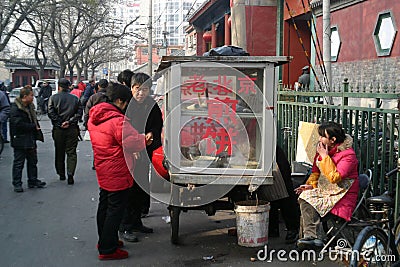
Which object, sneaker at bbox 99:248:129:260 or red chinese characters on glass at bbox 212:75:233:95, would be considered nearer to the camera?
red chinese characters on glass at bbox 212:75:233:95

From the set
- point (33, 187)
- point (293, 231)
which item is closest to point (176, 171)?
point (293, 231)

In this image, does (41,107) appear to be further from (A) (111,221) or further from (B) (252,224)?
(B) (252,224)

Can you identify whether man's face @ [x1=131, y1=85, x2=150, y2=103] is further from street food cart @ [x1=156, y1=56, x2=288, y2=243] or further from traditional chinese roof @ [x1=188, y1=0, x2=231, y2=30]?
traditional chinese roof @ [x1=188, y1=0, x2=231, y2=30]

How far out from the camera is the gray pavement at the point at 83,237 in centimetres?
580

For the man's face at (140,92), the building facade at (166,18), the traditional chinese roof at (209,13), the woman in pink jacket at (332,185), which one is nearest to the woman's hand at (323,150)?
the woman in pink jacket at (332,185)

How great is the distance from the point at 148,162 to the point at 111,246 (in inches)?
53.5

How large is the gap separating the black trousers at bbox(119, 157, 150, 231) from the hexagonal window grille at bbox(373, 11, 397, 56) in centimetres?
625

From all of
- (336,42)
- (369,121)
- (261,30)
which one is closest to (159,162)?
(369,121)

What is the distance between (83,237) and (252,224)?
2273mm

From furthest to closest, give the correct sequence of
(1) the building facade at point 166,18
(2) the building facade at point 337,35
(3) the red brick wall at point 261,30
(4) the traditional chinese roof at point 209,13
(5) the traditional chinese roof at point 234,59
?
(1) the building facade at point 166,18
(4) the traditional chinese roof at point 209,13
(3) the red brick wall at point 261,30
(2) the building facade at point 337,35
(5) the traditional chinese roof at point 234,59

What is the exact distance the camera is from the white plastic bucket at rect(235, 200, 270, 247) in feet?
18.6

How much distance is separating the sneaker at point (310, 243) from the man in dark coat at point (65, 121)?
5854 mm

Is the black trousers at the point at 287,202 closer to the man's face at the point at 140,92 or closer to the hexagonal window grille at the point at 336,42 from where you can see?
the man's face at the point at 140,92

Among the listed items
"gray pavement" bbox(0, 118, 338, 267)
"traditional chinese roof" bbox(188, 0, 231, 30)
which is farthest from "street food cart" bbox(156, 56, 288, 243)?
"traditional chinese roof" bbox(188, 0, 231, 30)
